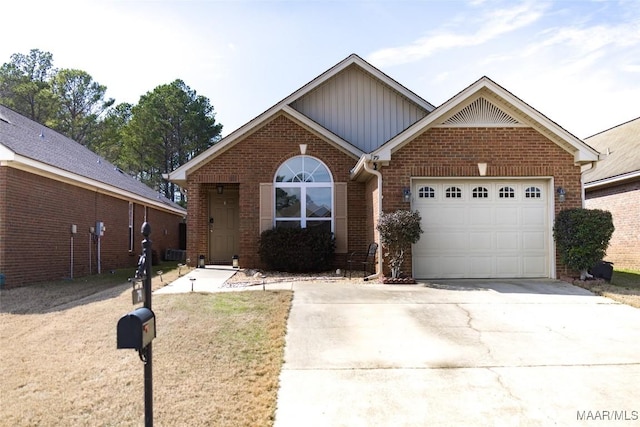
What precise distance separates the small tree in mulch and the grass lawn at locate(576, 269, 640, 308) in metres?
3.62

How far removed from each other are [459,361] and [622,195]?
12.7m

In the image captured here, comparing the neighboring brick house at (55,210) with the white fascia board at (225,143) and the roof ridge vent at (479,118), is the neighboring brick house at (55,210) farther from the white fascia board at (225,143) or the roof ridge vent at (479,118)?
the roof ridge vent at (479,118)

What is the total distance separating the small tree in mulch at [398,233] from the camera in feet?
32.1

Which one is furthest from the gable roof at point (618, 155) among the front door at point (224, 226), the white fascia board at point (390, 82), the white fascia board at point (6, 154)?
the white fascia board at point (6, 154)

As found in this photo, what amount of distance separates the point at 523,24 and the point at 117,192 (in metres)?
13.2

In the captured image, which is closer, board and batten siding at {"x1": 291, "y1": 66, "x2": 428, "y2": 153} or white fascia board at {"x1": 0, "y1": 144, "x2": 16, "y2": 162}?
white fascia board at {"x1": 0, "y1": 144, "x2": 16, "y2": 162}

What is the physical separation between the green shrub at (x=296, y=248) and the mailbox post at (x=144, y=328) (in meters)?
8.81

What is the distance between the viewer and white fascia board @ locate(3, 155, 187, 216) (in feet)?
A: 34.7

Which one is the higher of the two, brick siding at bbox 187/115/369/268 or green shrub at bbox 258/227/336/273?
brick siding at bbox 187/115/369/268

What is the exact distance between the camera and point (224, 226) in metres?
15.3

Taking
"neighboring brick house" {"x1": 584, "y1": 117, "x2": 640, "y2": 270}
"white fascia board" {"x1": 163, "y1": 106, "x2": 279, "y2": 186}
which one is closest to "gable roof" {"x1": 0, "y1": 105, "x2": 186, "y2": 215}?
"white fascia board" {"x1": 163, "y1": 106, "x2": 279, "y2": 186}

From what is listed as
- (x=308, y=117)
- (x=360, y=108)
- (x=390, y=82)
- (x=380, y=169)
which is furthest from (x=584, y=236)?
(x=308, y=117)

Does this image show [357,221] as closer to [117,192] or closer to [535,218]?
[535,218]

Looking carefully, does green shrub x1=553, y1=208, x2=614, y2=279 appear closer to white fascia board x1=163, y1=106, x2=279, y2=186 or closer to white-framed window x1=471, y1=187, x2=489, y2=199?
white-framed window x1=471, y1=187, x2=489, y2=199
